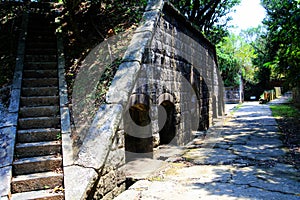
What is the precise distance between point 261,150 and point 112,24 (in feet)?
14.8

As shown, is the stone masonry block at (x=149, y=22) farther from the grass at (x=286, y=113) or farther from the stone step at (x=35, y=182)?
the grass at (x=286, y=113)

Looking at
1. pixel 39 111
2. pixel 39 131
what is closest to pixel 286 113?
pixel 39 111

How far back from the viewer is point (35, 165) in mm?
3191

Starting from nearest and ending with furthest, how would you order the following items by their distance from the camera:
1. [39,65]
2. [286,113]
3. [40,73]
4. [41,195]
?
1. [41,195]
2. [40,73]
3. [39,65]
4. [286,113]

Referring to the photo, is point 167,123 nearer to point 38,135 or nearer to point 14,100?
point 38,135

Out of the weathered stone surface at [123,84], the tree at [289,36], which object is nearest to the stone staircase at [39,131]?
the weathered stone surface at [123,84]

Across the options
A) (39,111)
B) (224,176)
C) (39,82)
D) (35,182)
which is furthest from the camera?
(39,82)

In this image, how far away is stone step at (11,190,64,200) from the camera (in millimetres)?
2744

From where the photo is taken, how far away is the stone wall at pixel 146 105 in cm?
308

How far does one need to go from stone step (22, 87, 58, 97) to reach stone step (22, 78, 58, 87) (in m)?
0.22

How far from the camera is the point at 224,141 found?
257 inches

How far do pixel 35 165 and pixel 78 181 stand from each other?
763 mm

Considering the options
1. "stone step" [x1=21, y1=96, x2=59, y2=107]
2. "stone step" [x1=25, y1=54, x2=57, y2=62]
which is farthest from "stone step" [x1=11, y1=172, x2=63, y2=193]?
"stone step" [x1=25, y1=54, x2=57, y2=62]

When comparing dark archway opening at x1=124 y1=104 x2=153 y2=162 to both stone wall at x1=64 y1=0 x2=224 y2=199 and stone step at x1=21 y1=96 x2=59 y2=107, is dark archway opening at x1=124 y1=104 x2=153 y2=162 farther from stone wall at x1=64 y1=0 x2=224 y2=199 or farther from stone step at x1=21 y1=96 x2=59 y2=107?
stone step at x1=21 y1=96 x2=59 y2=107
